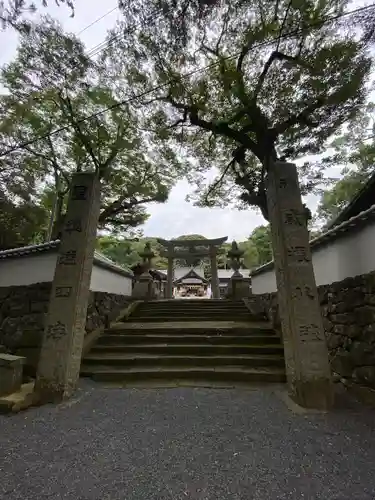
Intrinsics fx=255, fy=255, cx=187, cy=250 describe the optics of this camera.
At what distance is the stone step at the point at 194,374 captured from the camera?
4.15 meters

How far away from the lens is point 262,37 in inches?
246

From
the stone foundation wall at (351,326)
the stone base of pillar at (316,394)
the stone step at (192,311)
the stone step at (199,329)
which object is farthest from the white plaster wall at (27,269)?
the stone foundation wall at (351,326)

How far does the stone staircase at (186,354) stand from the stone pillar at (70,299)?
882 millimetres

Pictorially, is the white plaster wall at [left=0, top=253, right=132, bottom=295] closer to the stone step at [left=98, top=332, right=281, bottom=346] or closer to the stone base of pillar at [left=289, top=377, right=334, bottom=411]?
the stone step at [left=98, top=332, right=281, bottom=346]

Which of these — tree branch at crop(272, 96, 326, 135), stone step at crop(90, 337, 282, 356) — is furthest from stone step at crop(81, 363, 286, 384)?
tree branch at crop(272, 96, 326, 135)

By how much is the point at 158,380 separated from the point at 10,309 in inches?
128

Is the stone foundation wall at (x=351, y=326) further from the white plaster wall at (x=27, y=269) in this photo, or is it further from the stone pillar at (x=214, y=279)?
the stone pillar at (x=214, y=279)

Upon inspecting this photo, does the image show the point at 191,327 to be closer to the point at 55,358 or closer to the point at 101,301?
the point at 101,301

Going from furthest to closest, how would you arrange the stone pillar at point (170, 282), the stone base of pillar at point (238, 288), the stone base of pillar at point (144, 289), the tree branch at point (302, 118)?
the stone pillar at point (170, 282), the stone base of pillar at point (238, 288), the stone base of pillar at point (144, 289), the tree branch at point (302, 118)

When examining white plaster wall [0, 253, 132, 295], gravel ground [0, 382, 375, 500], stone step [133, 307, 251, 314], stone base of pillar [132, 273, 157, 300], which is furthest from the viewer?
stone base of pillar [132, 273, 157, 300]

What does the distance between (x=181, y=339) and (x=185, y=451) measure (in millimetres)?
3209

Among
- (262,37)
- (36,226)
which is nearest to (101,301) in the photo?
(36,226)

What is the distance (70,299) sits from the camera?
385cm

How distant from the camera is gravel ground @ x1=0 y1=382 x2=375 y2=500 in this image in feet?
5.95
